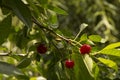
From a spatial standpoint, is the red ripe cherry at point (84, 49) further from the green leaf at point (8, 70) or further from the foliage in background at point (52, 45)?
the green leaf at point (8, 70)

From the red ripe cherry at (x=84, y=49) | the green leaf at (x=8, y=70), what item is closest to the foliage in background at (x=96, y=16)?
the red ripe cherry at (x=84, y=49)

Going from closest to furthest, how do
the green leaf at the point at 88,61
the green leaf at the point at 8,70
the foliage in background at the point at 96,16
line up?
the green leaf at the point at 8,70, the green leaf at the point at 88,61, the foliage in background at the point at 96,16

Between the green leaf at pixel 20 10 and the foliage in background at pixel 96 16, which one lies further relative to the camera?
the foliage in background at pixel 96 16

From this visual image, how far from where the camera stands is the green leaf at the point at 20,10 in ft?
2.59

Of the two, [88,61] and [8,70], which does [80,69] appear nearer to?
[88,61]

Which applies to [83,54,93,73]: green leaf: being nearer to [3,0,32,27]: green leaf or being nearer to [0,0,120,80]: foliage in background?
[0,0,120,80]: foliage in background

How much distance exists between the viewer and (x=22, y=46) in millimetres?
1025

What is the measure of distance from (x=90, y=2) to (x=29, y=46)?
3802 millimetres

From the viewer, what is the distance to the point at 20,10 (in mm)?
794

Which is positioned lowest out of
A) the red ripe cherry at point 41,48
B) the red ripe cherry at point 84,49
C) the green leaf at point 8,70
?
the red ripe cherry at point 41,48

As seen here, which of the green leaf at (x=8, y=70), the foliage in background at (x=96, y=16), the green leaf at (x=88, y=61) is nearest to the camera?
the green leaf at (x=8, y=70)

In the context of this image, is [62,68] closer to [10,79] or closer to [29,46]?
[29,46]

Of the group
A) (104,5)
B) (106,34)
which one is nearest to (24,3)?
(106,34)

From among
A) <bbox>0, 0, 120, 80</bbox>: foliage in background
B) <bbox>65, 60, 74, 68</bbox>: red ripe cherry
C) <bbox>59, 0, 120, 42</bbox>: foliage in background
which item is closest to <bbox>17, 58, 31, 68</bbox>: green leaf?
<bbox>0, 0, 120, 80</bbox>: foliage in background
